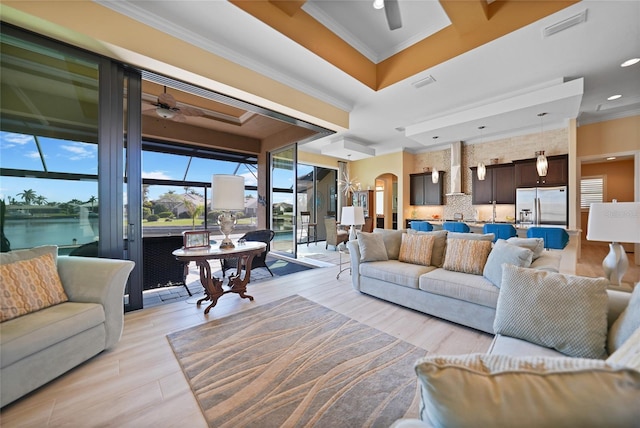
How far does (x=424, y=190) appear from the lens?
727 centimetres

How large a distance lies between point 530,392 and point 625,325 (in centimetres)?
137

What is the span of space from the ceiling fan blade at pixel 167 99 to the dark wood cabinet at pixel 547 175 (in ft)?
23.3

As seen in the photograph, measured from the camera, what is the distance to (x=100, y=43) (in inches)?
92.9

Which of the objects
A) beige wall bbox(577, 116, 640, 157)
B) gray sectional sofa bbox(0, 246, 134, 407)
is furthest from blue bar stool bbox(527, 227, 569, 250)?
gray sectional sofa bbox(0, 246, 134, 407)

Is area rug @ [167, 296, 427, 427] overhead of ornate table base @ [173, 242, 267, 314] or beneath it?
beneath

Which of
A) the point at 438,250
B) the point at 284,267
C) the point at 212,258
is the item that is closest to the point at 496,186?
the point at 438,250

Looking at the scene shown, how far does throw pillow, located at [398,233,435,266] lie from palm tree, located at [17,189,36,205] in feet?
13.9

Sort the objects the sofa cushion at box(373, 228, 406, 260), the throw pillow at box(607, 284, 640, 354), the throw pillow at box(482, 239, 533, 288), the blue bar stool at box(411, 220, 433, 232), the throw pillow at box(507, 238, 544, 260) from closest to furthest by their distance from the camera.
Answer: the throw pillow at box(607, 284, 640, 354), the throw pillow at box(482, 239, 533, 288), the throw pillow at box(507, 238, 544, 260), the sofa cushion at box(373, 228, 406, 260), the blue bar stool at box(411, 220, 433, 232)

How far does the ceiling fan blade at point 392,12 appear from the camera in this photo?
2066 millimetres

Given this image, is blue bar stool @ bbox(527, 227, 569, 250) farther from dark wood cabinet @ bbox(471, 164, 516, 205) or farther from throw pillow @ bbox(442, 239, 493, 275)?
dark wood cabinet @ bbox(471, 164, 516, 205)

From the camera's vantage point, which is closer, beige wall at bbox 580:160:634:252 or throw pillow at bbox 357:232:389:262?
throw pillow at bbox 357:232:389:262

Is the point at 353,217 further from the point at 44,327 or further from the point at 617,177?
the point at 617,177

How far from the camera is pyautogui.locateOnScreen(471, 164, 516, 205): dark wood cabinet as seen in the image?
5.77 meters

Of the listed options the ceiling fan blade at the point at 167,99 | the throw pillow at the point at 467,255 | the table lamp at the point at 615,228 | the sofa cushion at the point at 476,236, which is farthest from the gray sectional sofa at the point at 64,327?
the table lamp at the point at 615,228
